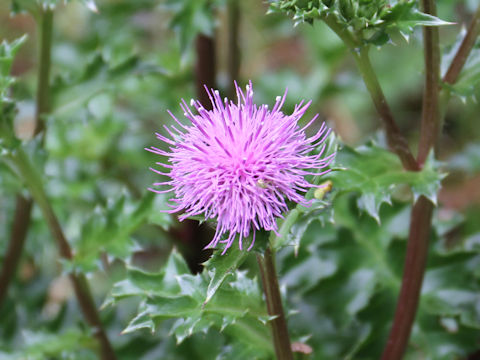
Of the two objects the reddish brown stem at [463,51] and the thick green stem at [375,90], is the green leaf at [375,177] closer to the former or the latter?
the thick green stem at [375,90]

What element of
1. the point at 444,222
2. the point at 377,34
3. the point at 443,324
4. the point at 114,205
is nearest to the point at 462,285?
the point at 443,324

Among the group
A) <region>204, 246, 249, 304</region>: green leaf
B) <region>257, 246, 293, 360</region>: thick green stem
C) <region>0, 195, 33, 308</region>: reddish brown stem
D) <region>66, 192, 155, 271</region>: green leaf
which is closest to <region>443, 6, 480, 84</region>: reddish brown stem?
<region>257, 246, 293, 360</region>: thick green stem

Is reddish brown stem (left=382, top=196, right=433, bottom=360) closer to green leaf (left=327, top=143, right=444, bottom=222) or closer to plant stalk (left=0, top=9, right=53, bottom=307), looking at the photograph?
green leaf (left=327, top=143, right=444, bottom=222)

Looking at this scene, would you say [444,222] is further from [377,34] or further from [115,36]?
[115,36]

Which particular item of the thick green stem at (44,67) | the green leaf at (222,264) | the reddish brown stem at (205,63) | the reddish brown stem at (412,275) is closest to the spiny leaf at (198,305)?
the green leaf at (222,264)

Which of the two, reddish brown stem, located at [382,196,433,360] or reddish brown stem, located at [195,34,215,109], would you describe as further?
reddish brown stem, located at [195,34,215,109]
